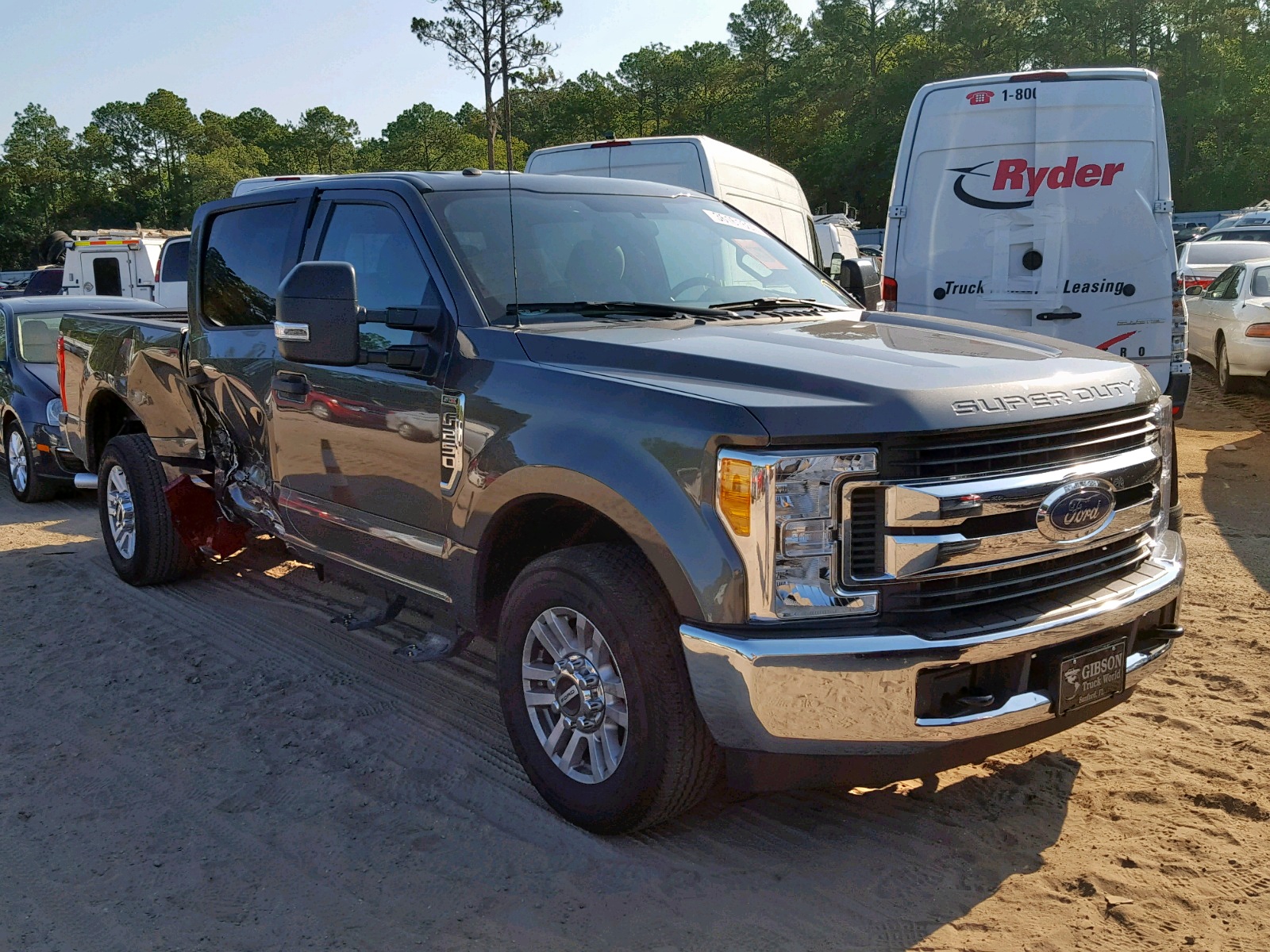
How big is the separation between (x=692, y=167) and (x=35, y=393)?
Answer: 5518 mm

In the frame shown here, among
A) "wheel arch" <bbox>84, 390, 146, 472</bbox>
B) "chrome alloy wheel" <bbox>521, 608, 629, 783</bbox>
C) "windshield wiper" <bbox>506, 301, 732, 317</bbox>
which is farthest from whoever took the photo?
"wheel arch" <bbox>84, 390, 146, 472</bbox>

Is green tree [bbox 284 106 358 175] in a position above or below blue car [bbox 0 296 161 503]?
above

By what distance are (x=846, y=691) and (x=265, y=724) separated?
99.2 inches

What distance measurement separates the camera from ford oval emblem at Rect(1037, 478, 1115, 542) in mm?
3066

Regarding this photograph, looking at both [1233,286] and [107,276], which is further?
[107,276]

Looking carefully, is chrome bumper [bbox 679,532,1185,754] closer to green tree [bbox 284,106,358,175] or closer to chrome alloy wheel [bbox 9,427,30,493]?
chrome alloy wheel [bbox 9,427,30,493]

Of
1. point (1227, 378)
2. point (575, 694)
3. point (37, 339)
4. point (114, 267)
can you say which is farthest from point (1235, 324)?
point (114, 267)

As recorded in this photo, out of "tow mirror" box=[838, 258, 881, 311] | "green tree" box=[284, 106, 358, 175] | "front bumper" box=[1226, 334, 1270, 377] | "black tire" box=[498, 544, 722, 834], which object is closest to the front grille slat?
"black tire" box=[498, 544, 722, 834]

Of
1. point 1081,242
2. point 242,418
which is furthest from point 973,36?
point 242,418

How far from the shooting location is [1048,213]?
311 inches

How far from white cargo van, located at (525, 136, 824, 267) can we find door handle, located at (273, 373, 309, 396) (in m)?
4.42

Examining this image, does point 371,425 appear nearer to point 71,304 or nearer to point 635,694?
point 635,694

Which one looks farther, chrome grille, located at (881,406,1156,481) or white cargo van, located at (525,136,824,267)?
white cargo van, located at (525,136,824,267)

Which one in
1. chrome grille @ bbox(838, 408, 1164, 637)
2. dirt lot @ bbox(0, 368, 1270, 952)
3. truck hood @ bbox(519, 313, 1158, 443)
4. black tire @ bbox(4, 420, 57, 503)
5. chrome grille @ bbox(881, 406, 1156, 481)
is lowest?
dirt lot @ bbox(0, 368, 1270, 952)
